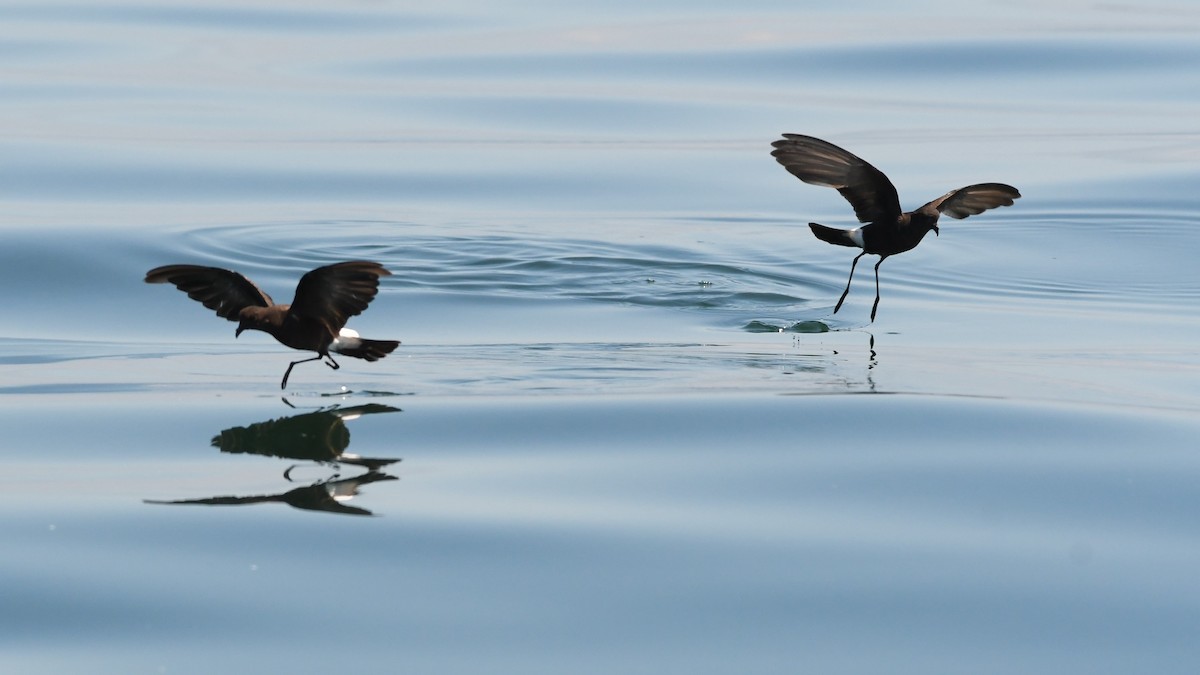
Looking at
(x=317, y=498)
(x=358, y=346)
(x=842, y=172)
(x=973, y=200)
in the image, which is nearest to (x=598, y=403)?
(x=358, y=346)

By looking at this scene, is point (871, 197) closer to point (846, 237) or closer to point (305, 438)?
point (846, 237)

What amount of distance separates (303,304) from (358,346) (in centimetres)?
33

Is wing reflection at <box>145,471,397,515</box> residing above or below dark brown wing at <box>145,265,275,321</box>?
below

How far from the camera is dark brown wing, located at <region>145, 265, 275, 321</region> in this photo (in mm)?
6379

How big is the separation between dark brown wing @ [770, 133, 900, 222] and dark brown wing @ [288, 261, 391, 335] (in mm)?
2450

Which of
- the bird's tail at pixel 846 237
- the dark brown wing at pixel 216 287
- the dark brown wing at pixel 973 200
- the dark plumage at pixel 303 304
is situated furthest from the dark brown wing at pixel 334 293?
the dark brown wing at pixel 973 200

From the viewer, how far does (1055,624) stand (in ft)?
13.7

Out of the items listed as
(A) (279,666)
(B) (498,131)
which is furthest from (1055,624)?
(B) (498,131)

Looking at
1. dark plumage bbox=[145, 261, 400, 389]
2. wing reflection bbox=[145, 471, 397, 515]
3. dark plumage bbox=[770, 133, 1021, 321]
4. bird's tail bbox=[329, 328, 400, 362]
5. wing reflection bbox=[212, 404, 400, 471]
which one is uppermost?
dark plumage bbox=[770, 133, 1021, 321]

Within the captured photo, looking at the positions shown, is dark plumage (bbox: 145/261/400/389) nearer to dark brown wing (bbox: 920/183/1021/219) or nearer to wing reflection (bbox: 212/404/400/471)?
wing reflection (bbox: 212/404/400/471)

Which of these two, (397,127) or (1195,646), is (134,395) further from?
(397,127)

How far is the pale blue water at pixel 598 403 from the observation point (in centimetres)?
417

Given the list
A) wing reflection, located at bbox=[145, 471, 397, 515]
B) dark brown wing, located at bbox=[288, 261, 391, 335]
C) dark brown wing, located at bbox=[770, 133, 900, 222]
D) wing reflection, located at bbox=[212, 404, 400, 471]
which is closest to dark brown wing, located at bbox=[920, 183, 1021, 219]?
dark brown wing, located at bbox=[770, 133, 900, 222]

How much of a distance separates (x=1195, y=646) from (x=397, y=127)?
40.5 ft
